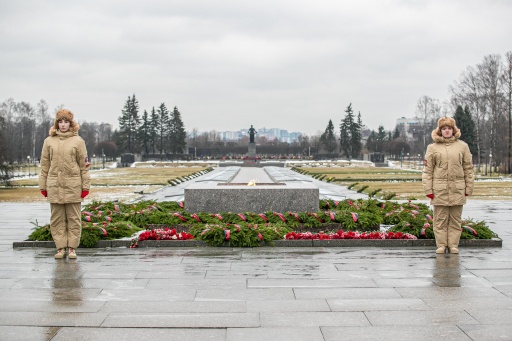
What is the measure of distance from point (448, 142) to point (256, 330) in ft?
16.0

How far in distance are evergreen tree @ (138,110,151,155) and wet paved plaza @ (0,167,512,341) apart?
87305mm

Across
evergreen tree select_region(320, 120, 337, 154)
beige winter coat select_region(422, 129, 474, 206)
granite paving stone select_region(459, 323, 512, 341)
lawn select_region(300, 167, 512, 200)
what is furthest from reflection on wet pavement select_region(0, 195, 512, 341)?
evergreen tree select_region(320, 120, 337, 154)

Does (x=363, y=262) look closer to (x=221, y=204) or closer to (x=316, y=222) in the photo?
(x=316, y=222)

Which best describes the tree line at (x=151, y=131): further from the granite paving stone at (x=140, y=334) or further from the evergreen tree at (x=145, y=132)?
the granite paving stone at (x=140, y=334)

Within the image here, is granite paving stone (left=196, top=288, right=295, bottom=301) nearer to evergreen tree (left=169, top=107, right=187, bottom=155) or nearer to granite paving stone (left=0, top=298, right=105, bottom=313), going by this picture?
granite paving stone (left=0, top=298, right=105, bottom=313)

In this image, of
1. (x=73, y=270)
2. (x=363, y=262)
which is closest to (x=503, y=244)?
(x=363, y=262)

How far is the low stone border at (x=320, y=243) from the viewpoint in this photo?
30.1ft

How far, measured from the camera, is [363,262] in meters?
7.98

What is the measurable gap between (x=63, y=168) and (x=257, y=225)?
329cm

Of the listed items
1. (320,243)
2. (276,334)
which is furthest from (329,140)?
(276,334)

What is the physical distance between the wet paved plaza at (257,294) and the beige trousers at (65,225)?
0.30m

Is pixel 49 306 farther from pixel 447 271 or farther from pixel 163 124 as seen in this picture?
pixel 163 124

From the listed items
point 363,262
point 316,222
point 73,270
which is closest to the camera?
point 73,270

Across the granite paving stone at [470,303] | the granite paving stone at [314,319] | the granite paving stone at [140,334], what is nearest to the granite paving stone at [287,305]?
the granite paving stone at [314,319]
